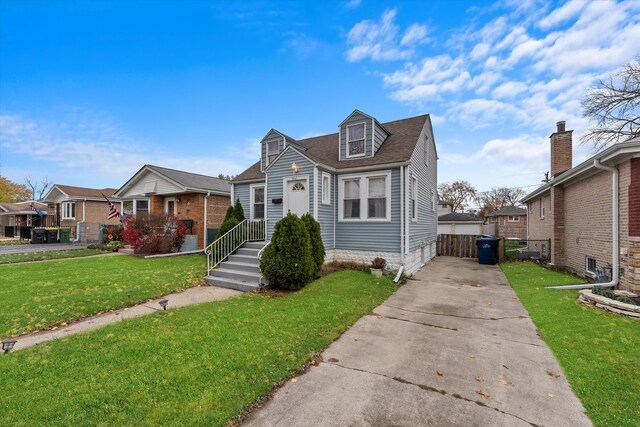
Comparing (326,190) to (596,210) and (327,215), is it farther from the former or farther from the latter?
(596,210)

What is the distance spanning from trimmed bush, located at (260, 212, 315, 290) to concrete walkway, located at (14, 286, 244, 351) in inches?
43.0

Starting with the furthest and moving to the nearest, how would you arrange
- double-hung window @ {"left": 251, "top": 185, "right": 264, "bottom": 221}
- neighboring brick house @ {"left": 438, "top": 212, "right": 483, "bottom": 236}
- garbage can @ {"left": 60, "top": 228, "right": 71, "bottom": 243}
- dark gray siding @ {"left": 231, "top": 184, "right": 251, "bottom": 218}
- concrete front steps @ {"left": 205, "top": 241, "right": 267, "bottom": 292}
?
neighboring brick house @ {"left": 438, "top": 212, "right": 483, "bottom": 236}
garbage can @ {"left": 60, "top": 228, "right": 71, "bottom": 243}
dark gray siding @ {"left": 231, "top": 184, "right": 251, "bottom": 218}
double-hung window @ {"left": 251, "top": 185, "right": 264, "bottom": 221}
concrete front steps @ {"left": 205, "top": 241, "right": 267, "bottom": 292}

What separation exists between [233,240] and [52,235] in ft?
66.0

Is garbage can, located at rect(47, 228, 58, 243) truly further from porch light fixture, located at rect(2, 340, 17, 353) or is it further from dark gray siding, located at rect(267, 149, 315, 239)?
porch light fixture, located at rect(2, 340, 17, 353)

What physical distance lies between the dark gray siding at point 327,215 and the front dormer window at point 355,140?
1427mm

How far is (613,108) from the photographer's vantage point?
17656 mm

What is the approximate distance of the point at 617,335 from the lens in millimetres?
4531

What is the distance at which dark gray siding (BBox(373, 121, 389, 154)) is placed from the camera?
10723 mm

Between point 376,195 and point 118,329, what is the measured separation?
26.6 feet

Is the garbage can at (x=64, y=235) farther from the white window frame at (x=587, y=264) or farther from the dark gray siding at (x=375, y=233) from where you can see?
the white window frame at (x=587, y=264)

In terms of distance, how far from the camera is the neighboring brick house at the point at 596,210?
258 inches

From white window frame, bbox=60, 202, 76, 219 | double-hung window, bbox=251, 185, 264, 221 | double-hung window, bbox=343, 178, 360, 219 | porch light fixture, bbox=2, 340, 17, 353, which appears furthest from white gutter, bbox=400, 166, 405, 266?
white window frame, bbox=60, 202, 76, 219

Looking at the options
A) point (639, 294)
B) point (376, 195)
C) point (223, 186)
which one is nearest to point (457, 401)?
point (639, 294)

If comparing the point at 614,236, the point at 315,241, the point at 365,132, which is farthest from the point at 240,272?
the point at 614,236
